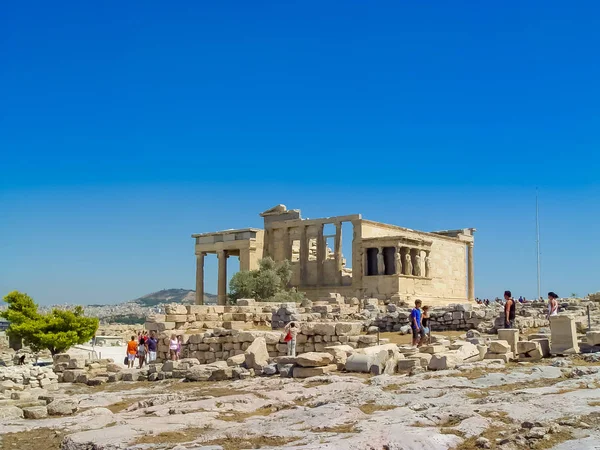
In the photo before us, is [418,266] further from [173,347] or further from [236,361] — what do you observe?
[236,361]

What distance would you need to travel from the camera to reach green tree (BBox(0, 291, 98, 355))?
2884 centimetres

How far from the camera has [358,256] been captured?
41.8m

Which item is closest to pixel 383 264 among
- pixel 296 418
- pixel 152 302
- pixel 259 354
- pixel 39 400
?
pixel 259 354

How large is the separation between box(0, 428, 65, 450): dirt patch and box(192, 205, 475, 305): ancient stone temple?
3109cm

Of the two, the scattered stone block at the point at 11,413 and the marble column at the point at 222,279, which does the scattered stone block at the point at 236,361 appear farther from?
the marble column at the point at 222,279

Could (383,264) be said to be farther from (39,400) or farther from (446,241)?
(39,400)

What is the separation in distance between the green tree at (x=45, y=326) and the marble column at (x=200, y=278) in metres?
15.1

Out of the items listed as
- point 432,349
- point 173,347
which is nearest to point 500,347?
point 432,349

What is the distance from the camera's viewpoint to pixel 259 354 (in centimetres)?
1466

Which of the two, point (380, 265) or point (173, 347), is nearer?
point (173, 347)

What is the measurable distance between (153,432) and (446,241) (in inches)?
1616

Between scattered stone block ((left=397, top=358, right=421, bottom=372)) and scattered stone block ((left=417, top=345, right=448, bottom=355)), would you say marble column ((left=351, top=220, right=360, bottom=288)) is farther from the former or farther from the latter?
scattered stone block ((left=397, top=358, right=421, bottom=372))

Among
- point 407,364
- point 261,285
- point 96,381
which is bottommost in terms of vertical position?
point 96,381

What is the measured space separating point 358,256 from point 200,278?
11157 mm
